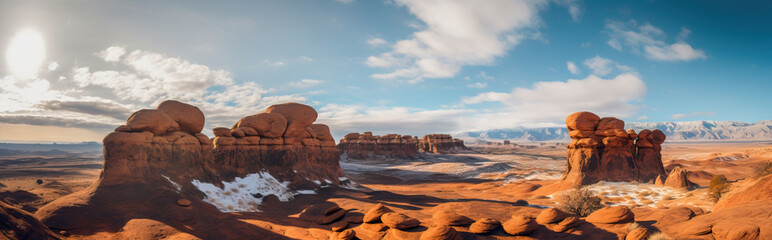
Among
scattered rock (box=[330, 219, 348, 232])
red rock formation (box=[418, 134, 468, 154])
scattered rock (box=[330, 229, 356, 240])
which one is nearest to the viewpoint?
scattered rock (box=[330, 229, 356, 240])

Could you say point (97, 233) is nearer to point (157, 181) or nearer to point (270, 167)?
point (157, 181)

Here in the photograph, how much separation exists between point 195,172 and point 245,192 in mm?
3119

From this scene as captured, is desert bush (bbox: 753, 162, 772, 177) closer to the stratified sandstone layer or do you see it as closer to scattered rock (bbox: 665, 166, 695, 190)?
scattered rock (bbox: 665, 166, 695, 190)

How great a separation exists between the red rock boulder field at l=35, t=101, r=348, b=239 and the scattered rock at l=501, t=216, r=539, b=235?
8600 mm

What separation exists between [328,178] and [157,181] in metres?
14.8

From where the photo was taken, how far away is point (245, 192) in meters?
21.2

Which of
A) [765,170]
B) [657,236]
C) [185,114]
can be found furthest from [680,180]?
[185,114]

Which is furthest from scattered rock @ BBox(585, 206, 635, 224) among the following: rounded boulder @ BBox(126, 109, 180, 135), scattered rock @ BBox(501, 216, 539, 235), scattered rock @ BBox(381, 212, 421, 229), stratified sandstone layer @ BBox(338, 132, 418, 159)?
stratified sandstone layer @ BBox(338, 132, 418, 159)

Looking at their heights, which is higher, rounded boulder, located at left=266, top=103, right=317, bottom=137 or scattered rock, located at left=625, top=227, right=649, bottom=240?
rounded boulder, located at left=266, top=103, right=317, bottom=137

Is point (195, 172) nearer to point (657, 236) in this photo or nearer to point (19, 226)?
point (19, 226)

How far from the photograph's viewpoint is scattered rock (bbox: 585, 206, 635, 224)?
11.6 meters

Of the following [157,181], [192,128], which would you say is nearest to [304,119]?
[192,128]

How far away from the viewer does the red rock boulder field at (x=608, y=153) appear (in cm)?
2692

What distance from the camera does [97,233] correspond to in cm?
1162
